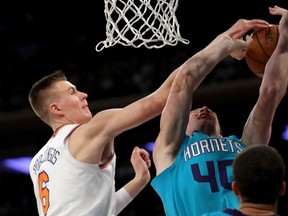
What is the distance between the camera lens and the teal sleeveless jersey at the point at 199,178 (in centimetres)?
385

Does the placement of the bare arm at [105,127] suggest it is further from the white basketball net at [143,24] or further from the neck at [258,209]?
the neck at [258,209]

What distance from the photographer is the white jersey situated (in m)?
3.92

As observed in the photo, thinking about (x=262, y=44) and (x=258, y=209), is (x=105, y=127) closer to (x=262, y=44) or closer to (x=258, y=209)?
(x=262, y=44)

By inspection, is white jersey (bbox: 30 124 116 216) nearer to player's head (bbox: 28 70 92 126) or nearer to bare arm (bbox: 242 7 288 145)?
player's head (bbox: 28 70 92 126)

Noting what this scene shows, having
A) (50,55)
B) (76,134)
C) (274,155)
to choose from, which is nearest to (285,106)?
(50,55)

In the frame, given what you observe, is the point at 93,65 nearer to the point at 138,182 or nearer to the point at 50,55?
the point at 50,55

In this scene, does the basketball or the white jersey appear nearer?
the white jersey

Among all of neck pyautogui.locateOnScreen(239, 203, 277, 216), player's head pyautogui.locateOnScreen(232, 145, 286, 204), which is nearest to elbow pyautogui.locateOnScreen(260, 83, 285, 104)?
player's head pyautogui.locateOnScreen(232, 145, 286, 204)

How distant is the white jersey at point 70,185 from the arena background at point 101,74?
20.5 feet

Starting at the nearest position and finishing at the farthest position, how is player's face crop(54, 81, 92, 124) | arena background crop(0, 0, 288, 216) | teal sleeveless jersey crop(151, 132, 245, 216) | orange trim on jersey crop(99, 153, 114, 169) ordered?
teal sleeveless jersey crop(151, 132, 245, 216) < orange trim on jersey crop(99, 153, 114, 169) < player's face crop(54, 81, 92, 124) < arena background crop(0, 0, 288, 216)

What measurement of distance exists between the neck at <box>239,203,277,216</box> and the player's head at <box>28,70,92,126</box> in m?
1.99

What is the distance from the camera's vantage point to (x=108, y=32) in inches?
173

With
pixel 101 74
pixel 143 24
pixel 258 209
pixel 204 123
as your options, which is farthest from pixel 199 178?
pixel 101 74

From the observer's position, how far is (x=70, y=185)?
3.93 meters
